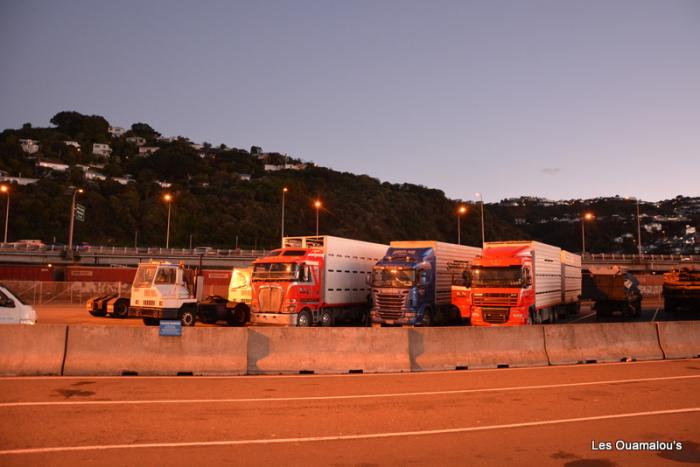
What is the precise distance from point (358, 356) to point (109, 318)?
19311 millimetres

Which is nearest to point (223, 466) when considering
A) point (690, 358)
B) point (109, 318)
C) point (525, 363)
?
point (525, 363)

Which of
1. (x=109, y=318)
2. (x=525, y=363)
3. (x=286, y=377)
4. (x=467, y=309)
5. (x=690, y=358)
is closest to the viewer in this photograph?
A: (x=286, y=377)

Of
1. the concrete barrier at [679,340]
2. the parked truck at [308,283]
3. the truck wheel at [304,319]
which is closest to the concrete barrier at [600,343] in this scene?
the concrete barrier at [679,340]

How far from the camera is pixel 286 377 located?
462 inches

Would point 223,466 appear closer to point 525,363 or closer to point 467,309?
point 525,363

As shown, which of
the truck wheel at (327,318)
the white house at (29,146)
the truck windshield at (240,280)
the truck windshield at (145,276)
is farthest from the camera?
the white house at (29,146)

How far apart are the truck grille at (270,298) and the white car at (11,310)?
328 inches

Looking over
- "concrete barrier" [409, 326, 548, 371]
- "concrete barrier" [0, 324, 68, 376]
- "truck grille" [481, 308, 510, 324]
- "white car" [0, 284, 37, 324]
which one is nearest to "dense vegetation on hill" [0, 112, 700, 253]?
"truck grille" [481, 308, 510, 324]

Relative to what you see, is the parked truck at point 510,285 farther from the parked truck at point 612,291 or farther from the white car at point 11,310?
the white car at point 11,310

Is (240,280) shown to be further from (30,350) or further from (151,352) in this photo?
(30,350)

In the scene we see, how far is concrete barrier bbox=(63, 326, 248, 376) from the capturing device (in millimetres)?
11643

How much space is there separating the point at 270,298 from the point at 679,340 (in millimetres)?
13980

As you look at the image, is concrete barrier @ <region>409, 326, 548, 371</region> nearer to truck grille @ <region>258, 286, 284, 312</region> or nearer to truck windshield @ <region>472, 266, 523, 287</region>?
truck windshield @ <region>472, 266, 523, 287</region>

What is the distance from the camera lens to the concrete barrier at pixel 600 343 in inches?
558
